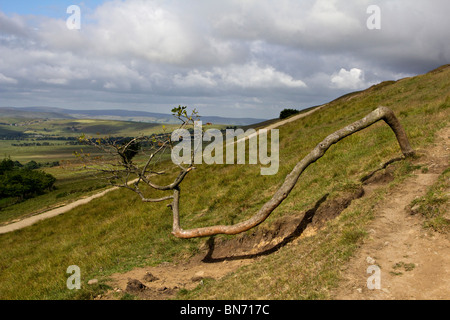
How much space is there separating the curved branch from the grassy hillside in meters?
1.16

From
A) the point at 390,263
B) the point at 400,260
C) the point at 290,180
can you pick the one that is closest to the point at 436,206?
the point at 400,260

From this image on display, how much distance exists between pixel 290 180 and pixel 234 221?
4.15m

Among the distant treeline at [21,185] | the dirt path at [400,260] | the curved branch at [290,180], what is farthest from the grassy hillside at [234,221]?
the distant treeline at [21,185]

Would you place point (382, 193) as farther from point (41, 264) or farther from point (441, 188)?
point (41, 264)

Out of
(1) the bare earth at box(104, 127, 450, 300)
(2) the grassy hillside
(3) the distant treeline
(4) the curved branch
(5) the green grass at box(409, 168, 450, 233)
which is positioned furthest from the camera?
(3) the distant treeline

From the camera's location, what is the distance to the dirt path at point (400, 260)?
512 centimetres

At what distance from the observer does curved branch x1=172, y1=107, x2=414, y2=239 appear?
29.9ft

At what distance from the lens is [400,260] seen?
235 inches

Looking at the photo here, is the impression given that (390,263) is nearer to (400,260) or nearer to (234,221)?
(400,260)

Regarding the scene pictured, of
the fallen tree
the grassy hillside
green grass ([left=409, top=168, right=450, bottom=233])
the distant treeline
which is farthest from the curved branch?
the distant treeline

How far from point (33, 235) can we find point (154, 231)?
651 inches

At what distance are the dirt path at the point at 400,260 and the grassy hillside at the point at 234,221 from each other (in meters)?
0.33

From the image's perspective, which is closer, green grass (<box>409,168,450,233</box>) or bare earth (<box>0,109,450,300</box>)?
bare earth (<box>0,109,450,300</box>)

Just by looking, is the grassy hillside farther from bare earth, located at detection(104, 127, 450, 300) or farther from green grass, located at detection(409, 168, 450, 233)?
green grass, located at detection(409, 168, 450, 233)
